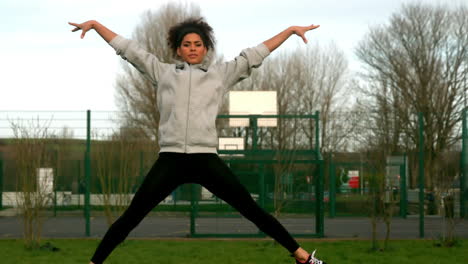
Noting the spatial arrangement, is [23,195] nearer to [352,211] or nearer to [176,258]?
[176,258]

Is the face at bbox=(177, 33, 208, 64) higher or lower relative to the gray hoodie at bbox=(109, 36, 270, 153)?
higher

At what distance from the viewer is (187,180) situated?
4230mm

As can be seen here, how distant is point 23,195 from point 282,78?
29.3 m

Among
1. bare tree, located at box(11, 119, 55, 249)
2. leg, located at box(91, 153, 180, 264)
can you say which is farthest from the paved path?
leg, located at box(91, 153, 180, 264)

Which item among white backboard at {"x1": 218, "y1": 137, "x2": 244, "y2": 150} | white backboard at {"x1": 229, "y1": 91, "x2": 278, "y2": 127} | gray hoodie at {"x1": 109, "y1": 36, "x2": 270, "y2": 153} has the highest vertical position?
white backboard at {"x1": 229, "y1": 91, "x2": 278, "y2": 127}

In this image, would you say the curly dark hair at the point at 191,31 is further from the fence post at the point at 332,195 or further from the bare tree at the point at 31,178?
the fence post at the point at 332,195

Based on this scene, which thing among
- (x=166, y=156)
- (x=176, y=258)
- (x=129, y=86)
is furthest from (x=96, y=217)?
(x=129, y=86)

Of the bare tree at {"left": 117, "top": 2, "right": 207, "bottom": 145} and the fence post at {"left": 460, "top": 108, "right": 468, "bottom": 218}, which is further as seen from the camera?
the bare tree at {"left": 117, "top": 2, "right": 207, "bottom": 145}

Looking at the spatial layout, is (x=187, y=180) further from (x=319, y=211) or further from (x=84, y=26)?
(x=319, y=211)

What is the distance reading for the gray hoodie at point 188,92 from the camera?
417 cm

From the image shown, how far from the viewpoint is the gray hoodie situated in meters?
4.17

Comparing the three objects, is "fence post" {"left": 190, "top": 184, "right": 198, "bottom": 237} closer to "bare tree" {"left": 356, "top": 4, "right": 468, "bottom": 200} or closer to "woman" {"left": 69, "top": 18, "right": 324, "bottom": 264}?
"woman" {"left": 69, "top": 18, "right": 324, "bottom": 264}

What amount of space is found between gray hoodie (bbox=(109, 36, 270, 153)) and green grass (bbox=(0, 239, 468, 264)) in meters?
4.22

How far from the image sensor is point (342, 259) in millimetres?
8609
